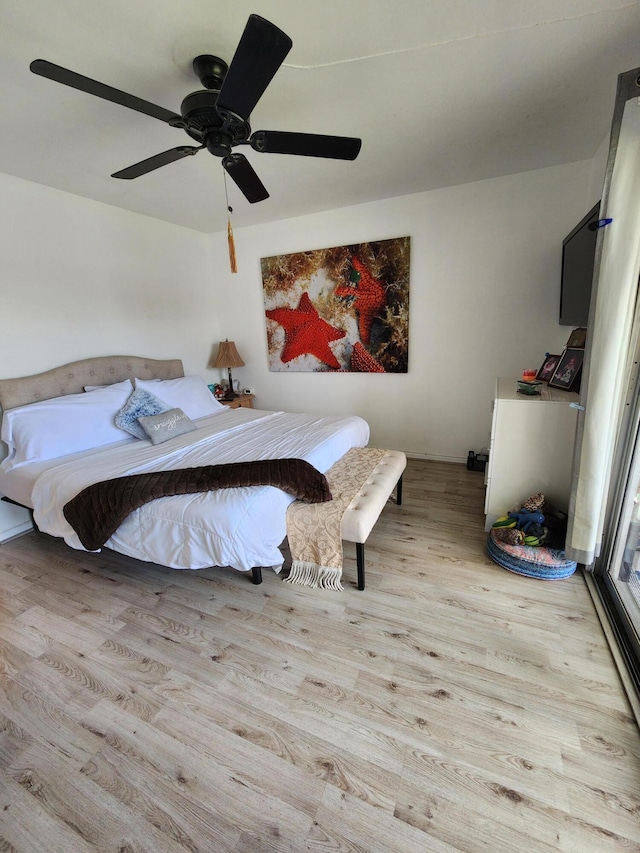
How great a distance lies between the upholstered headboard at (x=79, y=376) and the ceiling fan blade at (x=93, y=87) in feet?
6.36

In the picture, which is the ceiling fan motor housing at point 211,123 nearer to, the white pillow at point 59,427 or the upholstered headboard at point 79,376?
the white pillow at point 59,427

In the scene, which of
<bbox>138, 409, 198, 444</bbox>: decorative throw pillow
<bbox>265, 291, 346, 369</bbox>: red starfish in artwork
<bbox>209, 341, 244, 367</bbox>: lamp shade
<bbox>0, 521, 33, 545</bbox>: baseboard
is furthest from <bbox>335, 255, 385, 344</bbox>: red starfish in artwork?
<bbox>0, 521, 33, 545</bbox>: baseboard

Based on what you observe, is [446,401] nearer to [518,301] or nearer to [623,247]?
[518,301]

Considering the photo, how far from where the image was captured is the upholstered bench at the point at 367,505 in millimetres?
1769

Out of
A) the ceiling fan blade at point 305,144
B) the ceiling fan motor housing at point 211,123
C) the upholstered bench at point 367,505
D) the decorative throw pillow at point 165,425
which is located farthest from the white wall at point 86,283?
the upholstered bench at point 367,505

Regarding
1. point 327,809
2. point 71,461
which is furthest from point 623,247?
point 71,461

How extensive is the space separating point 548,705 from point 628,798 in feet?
0.90

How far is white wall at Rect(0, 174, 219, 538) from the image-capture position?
2533 millimetres

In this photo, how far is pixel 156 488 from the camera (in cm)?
179

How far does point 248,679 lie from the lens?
1.44m

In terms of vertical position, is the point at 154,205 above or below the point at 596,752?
above

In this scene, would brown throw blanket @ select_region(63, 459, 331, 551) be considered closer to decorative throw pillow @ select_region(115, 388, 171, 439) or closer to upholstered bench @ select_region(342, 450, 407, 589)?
upholstered bench @ select_region(342, 450, 407, 589)

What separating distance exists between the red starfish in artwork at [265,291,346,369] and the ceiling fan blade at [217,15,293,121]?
2.32 m

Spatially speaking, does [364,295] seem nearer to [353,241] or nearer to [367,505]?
[353,241]
